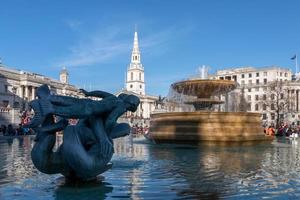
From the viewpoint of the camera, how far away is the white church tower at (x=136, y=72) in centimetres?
18150

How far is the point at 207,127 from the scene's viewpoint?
69.9 ft

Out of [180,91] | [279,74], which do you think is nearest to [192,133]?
[180,91]

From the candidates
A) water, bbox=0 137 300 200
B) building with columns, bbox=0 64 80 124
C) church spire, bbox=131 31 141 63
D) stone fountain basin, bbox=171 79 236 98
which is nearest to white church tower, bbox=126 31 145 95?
church spire, bbox=131 31 141 63

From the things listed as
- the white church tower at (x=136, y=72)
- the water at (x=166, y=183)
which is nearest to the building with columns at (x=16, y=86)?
the white church tower at (x=136, y=72)

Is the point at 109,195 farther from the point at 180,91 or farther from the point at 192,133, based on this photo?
the point at 180,91

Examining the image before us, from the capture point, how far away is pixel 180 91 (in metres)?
28.6

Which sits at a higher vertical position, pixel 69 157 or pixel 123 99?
pixel 123 99

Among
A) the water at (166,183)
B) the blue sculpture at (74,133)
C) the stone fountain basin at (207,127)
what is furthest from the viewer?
the stone fountain basin at (207,127)

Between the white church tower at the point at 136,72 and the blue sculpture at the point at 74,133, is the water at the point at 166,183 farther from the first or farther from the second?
the white church tower at the point at 136,72

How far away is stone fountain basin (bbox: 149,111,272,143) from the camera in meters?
21.3

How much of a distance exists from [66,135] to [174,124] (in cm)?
1407

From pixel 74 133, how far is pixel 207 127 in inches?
536

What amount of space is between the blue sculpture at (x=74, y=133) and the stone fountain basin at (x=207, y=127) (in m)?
12.9

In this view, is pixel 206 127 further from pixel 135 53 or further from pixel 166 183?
pixel 135 53
